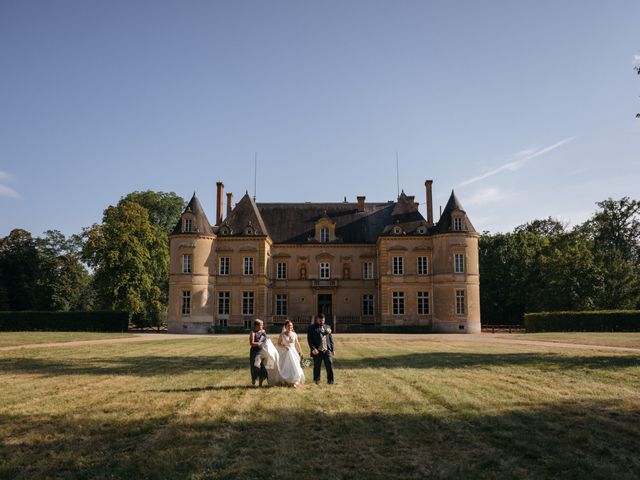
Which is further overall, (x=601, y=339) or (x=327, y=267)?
(x=327, y=267)

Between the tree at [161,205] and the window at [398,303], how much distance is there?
2286cm

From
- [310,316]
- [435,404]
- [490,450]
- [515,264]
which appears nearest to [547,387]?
[435,404]

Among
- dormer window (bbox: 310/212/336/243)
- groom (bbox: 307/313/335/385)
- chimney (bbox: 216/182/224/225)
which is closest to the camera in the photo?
groom (bbox: 307/313/335/385)

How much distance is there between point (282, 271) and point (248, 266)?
3.33 meters

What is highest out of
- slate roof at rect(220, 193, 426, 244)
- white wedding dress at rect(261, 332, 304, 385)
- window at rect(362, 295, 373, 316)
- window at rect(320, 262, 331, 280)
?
slate roof at rect(220, 193, 426, 244)

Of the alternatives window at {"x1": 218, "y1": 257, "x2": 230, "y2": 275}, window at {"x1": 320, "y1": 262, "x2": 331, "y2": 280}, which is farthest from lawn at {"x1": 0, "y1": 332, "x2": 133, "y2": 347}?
window at {"x1": 320, "y1": 262, "x2": 331, "y2": 280}

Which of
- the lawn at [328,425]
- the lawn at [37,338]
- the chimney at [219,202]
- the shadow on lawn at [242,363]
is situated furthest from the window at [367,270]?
A: the lawn at [328,425]

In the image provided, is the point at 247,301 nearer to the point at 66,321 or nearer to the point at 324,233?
the point at 324,233

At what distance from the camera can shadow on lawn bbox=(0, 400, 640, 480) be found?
5133mm

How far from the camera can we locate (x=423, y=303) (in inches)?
1544

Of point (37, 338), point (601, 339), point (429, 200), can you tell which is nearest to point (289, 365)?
point (601, 339)

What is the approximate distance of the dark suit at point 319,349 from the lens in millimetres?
10789

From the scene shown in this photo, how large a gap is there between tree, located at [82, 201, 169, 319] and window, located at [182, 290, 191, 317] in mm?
4076

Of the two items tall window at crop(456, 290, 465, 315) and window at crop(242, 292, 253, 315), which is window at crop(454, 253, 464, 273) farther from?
window at crop(242, 292, 253, 315)
